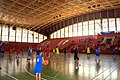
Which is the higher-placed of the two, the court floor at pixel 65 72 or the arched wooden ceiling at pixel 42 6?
the arched wooden ceiling at pixel 42 6

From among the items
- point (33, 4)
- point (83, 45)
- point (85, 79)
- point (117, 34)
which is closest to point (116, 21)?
point (117, 34)

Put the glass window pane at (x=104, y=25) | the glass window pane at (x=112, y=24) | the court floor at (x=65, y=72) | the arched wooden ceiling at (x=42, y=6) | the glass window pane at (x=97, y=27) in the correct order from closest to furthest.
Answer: the court floor at (x=65, y=72) → the arched wooden ceiling at (x=42, y=6) → the glass window pane at (x=112, y=24) → the glass window pane at (x=104, y=25) → the glass window pane at (x=97, y=27)

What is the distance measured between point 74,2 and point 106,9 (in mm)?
13115

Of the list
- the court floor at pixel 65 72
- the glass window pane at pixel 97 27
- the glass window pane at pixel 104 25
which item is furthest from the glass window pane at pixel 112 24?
the court floor at pixel 65 72

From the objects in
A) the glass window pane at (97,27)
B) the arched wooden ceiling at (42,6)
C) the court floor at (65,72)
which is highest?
the arched wooden ceiling at (42,6)

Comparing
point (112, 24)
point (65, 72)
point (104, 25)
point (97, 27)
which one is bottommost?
point (65, 72)

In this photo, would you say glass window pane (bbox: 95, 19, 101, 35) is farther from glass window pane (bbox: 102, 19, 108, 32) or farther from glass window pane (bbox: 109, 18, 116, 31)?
glass window pane (bbox: 109, 18, 116, 31)

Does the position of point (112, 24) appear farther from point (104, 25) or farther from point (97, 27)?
point (97, 27)

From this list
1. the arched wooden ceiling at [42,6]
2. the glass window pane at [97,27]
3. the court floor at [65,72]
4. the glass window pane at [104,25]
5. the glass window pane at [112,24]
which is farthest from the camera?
the glass window pane at [97,27]

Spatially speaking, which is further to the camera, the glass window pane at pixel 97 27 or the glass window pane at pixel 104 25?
the glass window pane at pixel 97 27

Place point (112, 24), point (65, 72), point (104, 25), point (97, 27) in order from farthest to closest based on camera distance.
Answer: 1. point (97, 27)
2. point (104, 25)
3. point (112, 24)
4. point (65, 72)

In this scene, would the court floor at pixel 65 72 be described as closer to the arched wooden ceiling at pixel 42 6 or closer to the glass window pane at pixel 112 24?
the arched wooden ceiling at pixel 42 6

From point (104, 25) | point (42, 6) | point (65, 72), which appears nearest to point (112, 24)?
point (104, 25)

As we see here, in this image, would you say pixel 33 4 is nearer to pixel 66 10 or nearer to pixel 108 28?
pixel 66 10
